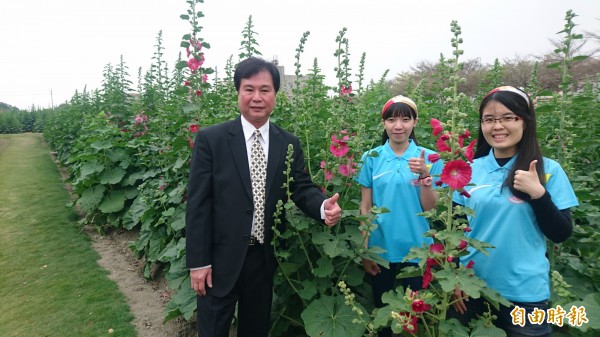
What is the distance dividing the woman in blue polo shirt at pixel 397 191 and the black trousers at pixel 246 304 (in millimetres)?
723

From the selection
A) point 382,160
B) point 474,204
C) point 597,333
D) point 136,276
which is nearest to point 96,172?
point 136,276

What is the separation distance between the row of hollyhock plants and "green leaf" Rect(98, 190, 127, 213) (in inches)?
0.8

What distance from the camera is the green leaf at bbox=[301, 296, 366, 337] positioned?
226cm

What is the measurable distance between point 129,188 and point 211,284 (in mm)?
4957

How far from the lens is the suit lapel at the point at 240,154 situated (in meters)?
2.28

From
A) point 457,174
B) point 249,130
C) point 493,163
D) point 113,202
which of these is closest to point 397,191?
point 493,163

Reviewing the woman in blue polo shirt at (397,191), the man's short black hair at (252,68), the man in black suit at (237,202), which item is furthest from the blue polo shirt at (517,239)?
the man's short black hair at (252,68)

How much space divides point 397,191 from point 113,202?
216 inches

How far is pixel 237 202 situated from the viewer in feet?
7.44

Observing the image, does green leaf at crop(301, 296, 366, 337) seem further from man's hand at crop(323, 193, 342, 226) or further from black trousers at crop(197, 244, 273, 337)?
man's hand at crop(323, 193, 342, 226)

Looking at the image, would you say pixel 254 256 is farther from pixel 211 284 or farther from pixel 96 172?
pixel 96 172

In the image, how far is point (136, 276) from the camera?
5.09 m

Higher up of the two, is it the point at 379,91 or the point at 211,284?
the point at 379,91

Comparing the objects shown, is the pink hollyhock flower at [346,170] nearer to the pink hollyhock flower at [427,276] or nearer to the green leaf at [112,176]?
the pink hollyhock flower at [427,276]
